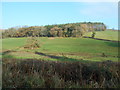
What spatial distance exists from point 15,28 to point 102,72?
179 feet

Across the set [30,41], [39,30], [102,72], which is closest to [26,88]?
[102,72]

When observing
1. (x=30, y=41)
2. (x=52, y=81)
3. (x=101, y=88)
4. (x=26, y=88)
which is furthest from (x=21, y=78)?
(x=30, y=41)

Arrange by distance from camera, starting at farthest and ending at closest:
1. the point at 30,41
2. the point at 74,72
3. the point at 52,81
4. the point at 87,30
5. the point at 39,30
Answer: the point at 87,30, the point at 39,30, the point at 30,41, the point at 74,72, the point at 52,81

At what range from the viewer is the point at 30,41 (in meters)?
35.0

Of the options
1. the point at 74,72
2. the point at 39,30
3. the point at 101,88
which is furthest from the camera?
the point at 39,30

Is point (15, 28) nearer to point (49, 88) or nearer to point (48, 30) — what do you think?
point (48, 30)

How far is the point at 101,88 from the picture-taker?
208 centimetres

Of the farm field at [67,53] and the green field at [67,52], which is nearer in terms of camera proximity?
the farm field at [67,53]

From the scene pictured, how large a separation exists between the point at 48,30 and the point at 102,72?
189ft

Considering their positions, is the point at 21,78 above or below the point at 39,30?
below

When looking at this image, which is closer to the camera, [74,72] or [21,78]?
[21,78]

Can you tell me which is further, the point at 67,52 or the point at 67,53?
the point at 67,52

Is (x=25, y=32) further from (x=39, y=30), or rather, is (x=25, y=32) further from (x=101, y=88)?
(x=101, y=88)

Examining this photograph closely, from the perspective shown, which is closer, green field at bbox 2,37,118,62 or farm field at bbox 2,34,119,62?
farm field at bbox 2,34,119,62
